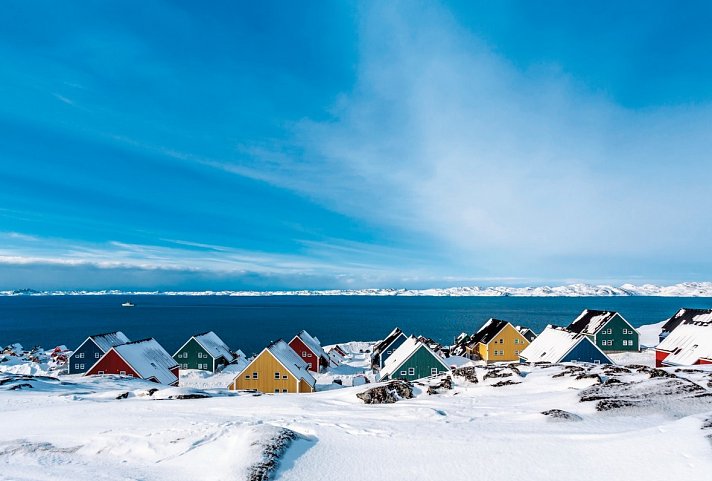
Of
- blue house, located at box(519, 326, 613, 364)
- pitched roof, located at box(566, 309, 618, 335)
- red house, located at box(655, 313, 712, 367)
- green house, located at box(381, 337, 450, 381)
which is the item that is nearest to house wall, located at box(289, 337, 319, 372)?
green house, located at box(381, 337, 450, 381)

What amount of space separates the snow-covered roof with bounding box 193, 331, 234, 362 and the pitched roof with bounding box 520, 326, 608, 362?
50.4 m

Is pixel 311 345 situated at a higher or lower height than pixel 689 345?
lower

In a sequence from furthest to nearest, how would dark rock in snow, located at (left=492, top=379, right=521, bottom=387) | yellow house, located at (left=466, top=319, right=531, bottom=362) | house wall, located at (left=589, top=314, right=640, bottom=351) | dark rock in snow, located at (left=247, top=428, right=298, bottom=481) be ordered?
house wall, located at (left=589, top=314, right=640, bottom=351), yellow house, located at (left=466, top=319, right=531, bottom=362), dark rock in snow, located at (left=492, top=379, right=521, bottom=387), dark rock in snow, located at (left=247, top=428, right=298, bottom=481)

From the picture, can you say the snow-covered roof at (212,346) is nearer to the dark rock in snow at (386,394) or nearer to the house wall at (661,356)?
the dark rock in snow at (386,394)

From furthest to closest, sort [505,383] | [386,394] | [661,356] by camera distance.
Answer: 1. [661,356]
2. [505,383]
3. [386,394]

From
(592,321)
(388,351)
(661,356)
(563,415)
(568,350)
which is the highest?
(563,415)

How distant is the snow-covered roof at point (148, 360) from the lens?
155 feet

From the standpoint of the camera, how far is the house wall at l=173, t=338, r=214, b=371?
6519 cm

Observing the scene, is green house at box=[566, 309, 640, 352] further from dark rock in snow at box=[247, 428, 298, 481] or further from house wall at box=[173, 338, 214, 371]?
dark rock in snow at box=[247, 428, 298, 481]

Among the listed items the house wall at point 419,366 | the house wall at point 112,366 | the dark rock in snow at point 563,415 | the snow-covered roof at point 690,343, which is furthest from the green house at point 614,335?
the house wall at point 112,366

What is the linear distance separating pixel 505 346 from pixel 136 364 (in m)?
56.7

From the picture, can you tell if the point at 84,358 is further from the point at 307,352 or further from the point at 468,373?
the point at 468,373

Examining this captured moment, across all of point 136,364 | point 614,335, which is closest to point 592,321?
point 614,335

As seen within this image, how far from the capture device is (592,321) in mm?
71500
